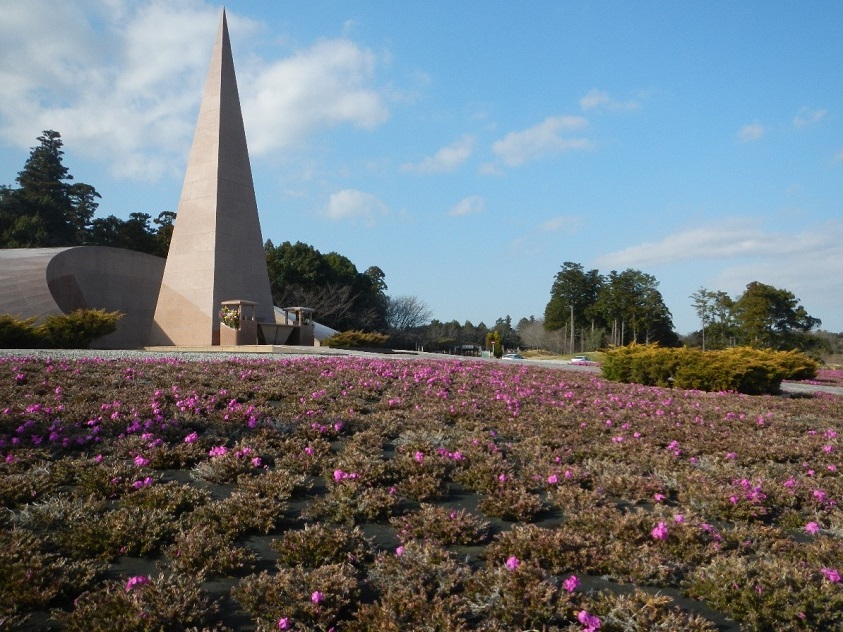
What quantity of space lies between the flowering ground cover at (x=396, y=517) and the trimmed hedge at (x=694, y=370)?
4.03 meters

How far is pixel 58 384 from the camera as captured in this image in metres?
6.72

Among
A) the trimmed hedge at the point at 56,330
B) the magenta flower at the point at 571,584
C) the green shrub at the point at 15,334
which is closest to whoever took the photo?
the magenta flower at the point at 571,584

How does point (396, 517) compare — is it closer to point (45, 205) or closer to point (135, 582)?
point (135, 582)

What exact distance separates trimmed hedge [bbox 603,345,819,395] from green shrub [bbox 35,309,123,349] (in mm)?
14337

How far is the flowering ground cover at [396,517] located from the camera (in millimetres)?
2613

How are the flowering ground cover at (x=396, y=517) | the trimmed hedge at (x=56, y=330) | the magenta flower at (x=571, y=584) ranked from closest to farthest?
the flowering ground cover at (x=396, y=517) → the magenta flower at (x=571, y=584) → the trimmed hedge at (x=56, y=330)

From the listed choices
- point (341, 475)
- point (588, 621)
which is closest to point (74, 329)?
point (341, 475)

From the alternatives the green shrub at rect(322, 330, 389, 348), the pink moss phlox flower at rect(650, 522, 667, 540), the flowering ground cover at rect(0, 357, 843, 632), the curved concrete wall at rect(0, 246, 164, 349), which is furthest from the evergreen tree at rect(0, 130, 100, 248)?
the pink moss phlox flower at rect(650, 522, 667, 540)

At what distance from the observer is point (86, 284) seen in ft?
76.7

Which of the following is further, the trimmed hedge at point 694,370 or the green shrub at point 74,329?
the green shrub at point 74,329

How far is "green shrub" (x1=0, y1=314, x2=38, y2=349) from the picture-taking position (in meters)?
14.8

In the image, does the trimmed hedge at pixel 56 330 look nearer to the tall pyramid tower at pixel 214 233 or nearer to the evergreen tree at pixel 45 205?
the tall pyramid tower at pixel 214 233

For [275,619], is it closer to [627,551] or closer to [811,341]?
[627,551]

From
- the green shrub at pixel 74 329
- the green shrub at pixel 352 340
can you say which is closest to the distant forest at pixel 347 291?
the green shrub at pixel 352 340
